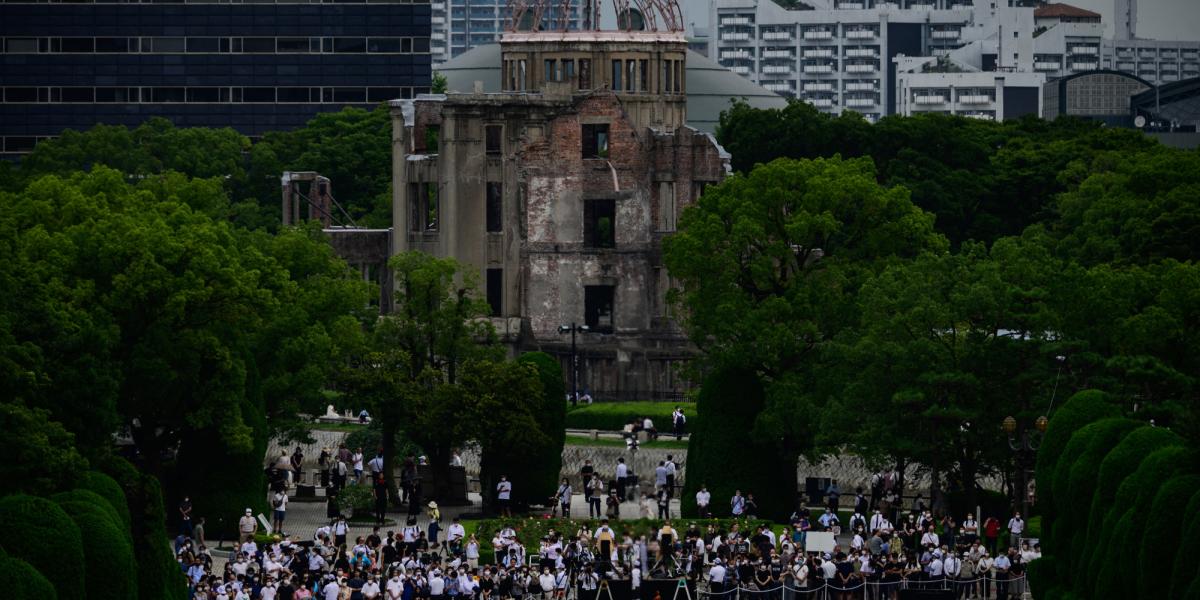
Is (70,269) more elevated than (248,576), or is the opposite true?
(70,269)

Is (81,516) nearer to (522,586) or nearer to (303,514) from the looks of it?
(522,586)

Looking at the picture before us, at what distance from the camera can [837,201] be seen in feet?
300

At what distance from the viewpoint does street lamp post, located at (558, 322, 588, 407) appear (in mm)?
107688

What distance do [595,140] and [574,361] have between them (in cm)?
926

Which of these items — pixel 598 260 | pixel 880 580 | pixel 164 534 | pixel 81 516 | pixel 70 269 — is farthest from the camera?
pixel 598 260

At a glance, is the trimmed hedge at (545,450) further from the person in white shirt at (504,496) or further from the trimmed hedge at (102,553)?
the trimmed hedge at (102,553)

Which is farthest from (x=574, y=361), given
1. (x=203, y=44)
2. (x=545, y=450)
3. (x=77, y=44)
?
(x=77, y=44)

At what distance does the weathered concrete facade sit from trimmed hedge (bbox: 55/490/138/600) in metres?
52.9

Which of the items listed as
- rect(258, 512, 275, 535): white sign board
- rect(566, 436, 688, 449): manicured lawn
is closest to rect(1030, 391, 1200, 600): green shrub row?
rect(258, 512, 275, 535): white sign board

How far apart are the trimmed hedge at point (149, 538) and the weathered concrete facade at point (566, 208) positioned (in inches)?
1856

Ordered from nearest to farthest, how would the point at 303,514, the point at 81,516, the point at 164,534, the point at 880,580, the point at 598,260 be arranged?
1. the point at 81,516
2. the point at 164,534
3. the point at 880,580
4. the point at 303,514
5. the point at 598,260

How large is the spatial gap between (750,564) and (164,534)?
566 inches

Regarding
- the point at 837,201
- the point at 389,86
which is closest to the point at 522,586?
the point at 837,201

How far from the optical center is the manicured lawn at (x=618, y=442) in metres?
97.2
